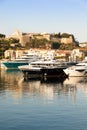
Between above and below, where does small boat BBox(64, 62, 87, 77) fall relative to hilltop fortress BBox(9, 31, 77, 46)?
above

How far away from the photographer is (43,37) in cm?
16688

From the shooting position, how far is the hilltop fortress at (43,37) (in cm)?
16125

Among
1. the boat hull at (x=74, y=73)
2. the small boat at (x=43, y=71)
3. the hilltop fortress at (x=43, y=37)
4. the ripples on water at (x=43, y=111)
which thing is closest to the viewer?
the ripples on water at (x=43, y=111)

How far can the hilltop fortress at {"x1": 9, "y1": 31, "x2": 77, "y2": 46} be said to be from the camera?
161250 mm

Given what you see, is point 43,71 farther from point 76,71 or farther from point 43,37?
point 43,37

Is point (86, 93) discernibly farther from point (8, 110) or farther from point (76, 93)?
point (8, 110)

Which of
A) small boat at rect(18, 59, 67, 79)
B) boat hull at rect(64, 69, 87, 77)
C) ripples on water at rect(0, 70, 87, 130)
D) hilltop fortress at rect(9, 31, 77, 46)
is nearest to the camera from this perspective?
ripples on water at rect(0, 70, 87, 130)

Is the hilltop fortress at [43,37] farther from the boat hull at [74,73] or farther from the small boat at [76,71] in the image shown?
the boat hull at [74,73]

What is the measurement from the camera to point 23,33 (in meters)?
168

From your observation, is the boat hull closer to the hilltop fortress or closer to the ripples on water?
the ripples on water

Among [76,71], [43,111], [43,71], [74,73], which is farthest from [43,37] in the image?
[43,111]

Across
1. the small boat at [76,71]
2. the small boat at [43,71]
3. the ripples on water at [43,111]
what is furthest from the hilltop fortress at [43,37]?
the ripples on water at [43,111]

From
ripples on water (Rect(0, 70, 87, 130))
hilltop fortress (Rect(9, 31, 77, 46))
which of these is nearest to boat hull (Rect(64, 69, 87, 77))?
ripples on water (Rect(0, 70, 87, 130))

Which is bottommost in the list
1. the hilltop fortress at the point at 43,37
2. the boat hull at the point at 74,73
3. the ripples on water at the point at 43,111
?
the hilltop fortress at the point at 43,37
